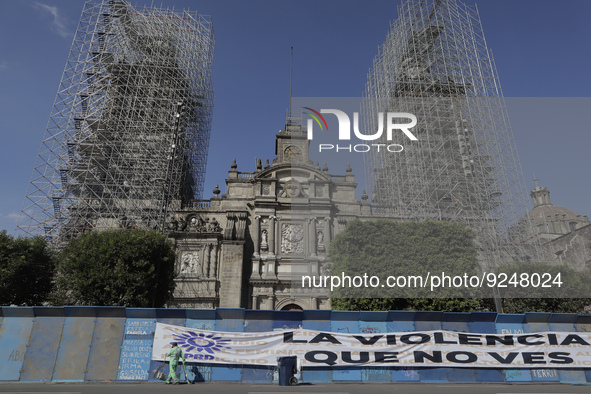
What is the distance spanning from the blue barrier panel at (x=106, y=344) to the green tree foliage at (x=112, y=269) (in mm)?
6761

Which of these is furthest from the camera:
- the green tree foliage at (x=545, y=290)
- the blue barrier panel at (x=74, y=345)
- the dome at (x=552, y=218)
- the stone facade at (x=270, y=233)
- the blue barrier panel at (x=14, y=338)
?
the dome at (x=552, y=218)

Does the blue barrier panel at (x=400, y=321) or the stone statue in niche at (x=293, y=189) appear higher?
the stone statue in niche at (x=293, y=189)

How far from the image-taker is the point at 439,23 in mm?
35344

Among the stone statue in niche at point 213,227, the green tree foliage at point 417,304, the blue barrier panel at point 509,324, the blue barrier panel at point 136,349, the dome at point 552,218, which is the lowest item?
the blue barrier panel at point 136,349

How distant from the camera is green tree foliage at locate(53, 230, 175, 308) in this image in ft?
65.2

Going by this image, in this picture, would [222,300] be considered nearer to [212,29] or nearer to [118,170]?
[118,170]

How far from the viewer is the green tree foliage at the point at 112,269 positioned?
19859 mm

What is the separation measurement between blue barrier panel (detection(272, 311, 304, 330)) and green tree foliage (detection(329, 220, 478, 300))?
748 centimetres

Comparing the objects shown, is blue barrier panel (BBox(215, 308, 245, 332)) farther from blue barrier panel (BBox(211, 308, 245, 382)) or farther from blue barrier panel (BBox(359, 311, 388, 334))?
blue barrier panel (BBox(359, 311, 388, 334))

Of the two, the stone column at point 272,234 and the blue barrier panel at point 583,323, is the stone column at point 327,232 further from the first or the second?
the blue barrier panel at point 583,323

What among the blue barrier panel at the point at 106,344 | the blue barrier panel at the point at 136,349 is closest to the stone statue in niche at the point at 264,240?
the blue barrier panel at the point at 136,349

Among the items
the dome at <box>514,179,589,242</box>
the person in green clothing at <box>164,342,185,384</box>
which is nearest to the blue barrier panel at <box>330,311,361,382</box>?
the person in green clothing at <box>164,342,185,384</box>

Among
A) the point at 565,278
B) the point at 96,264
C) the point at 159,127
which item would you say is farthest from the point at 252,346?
the point at 159,127

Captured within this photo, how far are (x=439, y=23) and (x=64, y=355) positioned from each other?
38.1 metres
